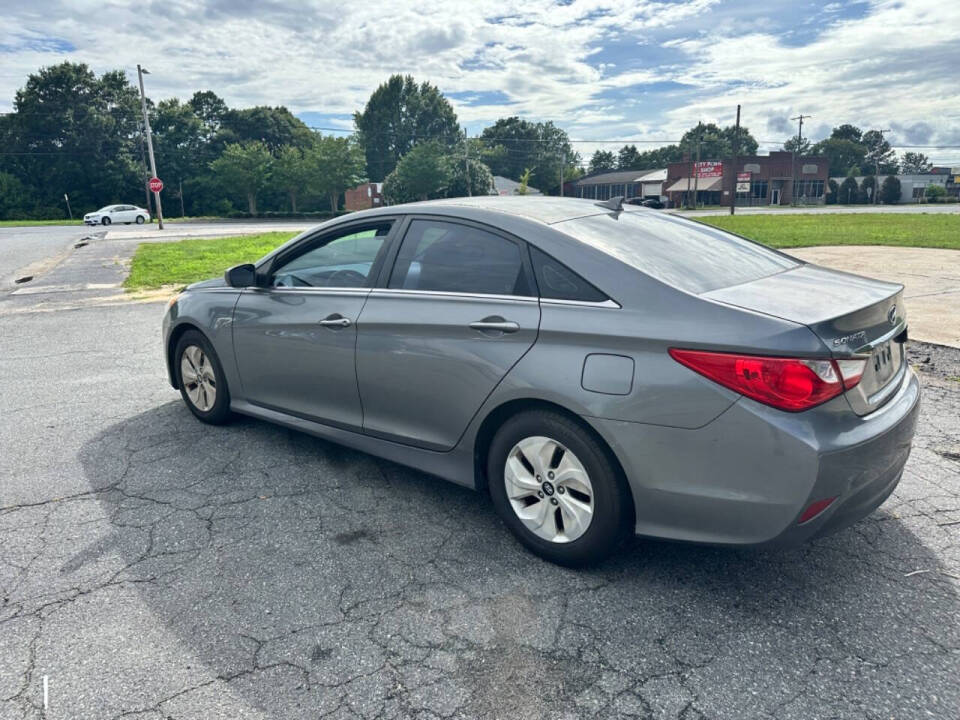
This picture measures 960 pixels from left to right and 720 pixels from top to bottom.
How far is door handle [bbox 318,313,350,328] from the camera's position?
140 inches

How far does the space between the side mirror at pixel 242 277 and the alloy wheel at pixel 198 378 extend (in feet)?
2.27

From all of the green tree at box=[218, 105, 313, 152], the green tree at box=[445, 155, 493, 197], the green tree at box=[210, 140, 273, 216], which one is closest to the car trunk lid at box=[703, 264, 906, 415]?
the green tree at box=[445, 155, 493, 197]

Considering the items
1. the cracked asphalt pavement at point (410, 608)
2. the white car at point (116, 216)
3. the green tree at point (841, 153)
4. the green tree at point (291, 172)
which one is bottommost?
the cracked asphalt pavement at point (410, 608)

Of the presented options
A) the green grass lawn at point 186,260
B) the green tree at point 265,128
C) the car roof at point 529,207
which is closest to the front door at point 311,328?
the car roof at point 529,207

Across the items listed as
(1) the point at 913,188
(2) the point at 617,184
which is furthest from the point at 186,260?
(1) the point at 913,188

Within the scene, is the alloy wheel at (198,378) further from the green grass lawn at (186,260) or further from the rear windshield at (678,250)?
the green grass lawn at (186,260)

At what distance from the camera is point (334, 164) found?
195 ft

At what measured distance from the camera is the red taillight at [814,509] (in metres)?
2.32

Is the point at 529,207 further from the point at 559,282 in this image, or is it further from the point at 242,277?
the point at 242,277

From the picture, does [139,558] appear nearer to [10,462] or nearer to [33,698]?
[33,698]

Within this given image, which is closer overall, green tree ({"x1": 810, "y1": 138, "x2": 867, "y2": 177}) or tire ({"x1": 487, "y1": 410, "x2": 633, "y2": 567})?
tire ({"x1": 487, "y1": 410, "x2": 633, "y2": 567})

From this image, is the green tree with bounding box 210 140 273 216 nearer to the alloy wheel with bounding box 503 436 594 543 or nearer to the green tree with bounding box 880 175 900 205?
the alloy wheel with bounding box 503 436 594 543

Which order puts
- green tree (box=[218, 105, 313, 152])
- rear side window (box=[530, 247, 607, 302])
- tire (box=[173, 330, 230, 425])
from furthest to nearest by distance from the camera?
1. green tree (box=[218, 105, 313, 152])
2. tire (box=[173, 330, 230, 425])
3. rear side window (box=[530, 247, 607, 302])

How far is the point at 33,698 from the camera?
2193 mm
